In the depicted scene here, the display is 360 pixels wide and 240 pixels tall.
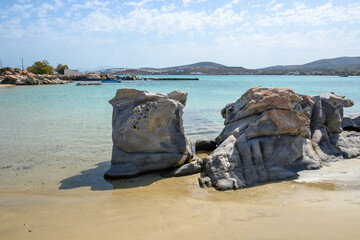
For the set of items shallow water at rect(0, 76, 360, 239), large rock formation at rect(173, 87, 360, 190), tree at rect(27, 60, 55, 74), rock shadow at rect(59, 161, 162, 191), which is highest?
tree at rect(27, 60, 55, 74)

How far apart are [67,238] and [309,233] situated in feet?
9.24

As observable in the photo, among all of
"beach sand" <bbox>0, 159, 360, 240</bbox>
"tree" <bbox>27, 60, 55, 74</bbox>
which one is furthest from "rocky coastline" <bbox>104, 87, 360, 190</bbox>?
"tree" <bbox>27, 60, 55, 74</bbox>

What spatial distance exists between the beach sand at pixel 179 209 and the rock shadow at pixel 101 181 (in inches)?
0.7

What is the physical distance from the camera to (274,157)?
5.68 meters

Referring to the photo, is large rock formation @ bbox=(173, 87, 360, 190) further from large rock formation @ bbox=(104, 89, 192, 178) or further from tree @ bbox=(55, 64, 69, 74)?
tree @ bbox=(55, 64, 69, 74)

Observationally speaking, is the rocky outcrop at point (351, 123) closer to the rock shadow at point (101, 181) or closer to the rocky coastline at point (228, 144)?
the rocky coastline at point (228, 144)

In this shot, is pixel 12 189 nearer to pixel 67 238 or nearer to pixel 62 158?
pixel 62 158

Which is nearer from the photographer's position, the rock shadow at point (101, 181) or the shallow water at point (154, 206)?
the shallow water at point (154, 206)

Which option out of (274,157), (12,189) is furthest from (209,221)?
(12,189)

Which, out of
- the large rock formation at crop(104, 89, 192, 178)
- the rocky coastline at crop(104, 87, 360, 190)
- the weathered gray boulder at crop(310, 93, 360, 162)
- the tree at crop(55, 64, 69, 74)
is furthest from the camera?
the tree at crop(55, 64, 69, 74)

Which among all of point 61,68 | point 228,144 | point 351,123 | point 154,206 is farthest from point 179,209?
point 61,68

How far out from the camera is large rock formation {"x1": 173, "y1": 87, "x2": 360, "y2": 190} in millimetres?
5352

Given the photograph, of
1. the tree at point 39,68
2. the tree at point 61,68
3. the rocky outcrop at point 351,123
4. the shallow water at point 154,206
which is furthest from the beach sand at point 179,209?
the tree at point 61,68

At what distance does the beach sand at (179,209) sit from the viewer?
3.42 m
